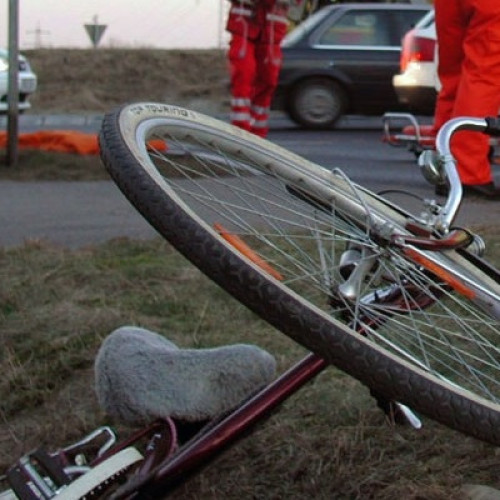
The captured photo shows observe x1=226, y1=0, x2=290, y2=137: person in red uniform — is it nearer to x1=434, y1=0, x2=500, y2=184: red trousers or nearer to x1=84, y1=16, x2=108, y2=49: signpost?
x1=434, y1=0, x2=500, y2=184: red trousers

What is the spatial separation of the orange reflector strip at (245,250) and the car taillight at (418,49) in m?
10.1

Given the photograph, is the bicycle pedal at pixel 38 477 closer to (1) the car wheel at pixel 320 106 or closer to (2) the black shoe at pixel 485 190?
(2) the black shoe at pixel 485 190

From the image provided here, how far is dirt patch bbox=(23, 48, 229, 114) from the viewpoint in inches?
1007

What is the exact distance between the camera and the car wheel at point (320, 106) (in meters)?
16.5

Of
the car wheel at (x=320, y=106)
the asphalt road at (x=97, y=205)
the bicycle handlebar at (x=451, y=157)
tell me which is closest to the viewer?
the bicycle handlebar at (x=451, y=157)

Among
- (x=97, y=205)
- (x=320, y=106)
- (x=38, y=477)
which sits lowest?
(x=320, y=106)

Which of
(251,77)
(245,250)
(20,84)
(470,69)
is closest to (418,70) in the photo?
(251,77)

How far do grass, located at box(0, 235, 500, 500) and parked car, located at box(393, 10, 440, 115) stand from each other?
7.16 metres

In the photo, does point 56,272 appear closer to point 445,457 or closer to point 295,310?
point 445,457

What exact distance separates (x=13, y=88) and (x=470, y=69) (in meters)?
3.79

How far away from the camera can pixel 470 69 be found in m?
6.64

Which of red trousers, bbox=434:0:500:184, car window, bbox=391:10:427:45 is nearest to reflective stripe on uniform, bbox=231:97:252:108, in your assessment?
red trousers, bbox=434:0:500:184

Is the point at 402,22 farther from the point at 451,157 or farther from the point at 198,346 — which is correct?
the point at 451,157

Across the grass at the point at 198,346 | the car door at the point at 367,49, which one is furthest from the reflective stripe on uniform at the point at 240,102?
the car door at the point at 367,49
